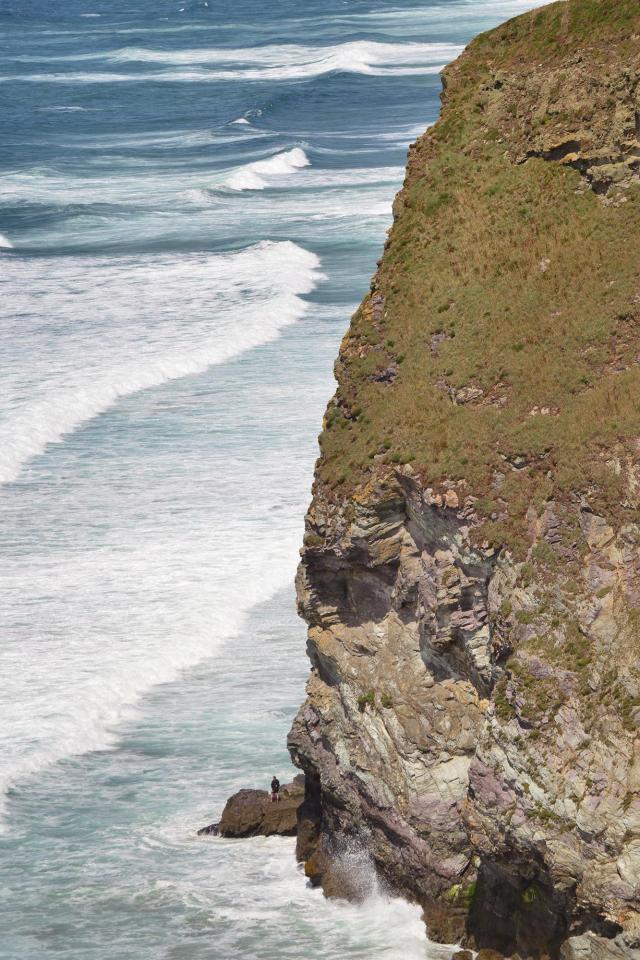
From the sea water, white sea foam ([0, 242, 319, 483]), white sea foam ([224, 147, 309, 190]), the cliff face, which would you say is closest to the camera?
the cliff face

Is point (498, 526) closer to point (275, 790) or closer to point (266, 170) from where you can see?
point (275, 790)

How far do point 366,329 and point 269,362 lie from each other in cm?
3002

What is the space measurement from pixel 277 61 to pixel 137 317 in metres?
97.0

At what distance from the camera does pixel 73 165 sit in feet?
305

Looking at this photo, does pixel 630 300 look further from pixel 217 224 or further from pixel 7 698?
pixel 217 224

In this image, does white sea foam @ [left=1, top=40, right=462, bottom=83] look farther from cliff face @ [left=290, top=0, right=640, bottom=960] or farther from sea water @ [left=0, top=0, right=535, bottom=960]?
cliff face @ [left=290, top=0, right=640, bottom=960]

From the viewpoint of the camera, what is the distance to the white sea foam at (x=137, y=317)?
4591 centimetres

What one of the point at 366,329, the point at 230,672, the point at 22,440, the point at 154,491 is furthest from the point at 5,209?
the point at 366,329

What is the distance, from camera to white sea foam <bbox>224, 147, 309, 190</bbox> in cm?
8519

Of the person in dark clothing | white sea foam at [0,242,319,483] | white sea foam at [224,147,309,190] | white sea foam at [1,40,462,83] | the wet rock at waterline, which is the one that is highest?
white sea foam at [1,40,462,83]

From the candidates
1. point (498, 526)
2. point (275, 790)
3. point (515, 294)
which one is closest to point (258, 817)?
point (275, 790)

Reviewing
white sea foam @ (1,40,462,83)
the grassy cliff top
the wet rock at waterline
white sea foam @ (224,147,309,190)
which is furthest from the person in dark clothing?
white sea foam @ (1,40,462,83)

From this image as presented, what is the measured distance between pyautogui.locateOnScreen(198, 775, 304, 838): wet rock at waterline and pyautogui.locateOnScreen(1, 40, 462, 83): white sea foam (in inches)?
4554

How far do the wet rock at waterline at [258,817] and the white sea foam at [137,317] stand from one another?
1950cm
